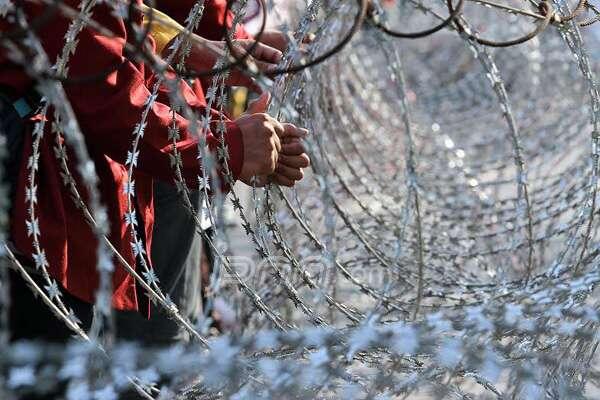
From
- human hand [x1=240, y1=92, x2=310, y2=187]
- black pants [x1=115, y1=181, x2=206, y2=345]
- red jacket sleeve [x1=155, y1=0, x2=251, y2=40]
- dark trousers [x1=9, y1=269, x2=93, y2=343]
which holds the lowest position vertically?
dark trousers [x1=9, y1=269, x2=93, y2=343]

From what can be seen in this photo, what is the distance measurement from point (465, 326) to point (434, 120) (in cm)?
467

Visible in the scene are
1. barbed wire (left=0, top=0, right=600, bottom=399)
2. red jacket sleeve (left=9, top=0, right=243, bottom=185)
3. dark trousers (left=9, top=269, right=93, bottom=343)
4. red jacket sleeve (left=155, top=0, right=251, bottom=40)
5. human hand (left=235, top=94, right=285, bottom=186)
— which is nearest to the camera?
barbed wire (left=0, top=0, right=600, bottom=399)

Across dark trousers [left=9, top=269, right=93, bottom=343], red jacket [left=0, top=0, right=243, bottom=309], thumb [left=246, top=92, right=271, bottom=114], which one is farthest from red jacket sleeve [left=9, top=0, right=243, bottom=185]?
dark trousers [left=9, top=269, right=93, bottom=343]

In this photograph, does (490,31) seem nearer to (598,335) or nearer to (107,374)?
(598,335)

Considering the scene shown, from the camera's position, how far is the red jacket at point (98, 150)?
6.91 feet

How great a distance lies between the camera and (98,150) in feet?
7.59

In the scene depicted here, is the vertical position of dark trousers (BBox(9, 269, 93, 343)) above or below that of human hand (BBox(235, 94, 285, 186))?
below

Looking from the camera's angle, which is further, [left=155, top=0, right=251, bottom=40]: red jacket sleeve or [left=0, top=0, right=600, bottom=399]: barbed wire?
[left=155, top=0, right=251, bottom=40]: red jacket sleeve

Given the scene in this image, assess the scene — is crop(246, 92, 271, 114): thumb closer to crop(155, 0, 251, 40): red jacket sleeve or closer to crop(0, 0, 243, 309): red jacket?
crop(0, 0, 243, 309): red jacket

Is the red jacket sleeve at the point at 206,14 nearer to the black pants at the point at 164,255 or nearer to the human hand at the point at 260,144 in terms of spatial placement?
the black pants at the point at 164,255

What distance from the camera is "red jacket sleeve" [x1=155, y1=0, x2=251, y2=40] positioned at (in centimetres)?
283

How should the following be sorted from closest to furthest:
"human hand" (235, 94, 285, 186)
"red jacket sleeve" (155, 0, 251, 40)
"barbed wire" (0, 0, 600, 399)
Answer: "barbed wire" (0, 0, 600, 399) < "human hand" (235, 94, 285, 186) < "red jacket sleeve" (155, 0, 251, 40)

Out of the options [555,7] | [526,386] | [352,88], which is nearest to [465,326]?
[526,386]

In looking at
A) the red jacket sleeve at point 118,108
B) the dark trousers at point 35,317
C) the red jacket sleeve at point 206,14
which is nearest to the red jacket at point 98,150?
the red jacket sleeve at point 118,108
